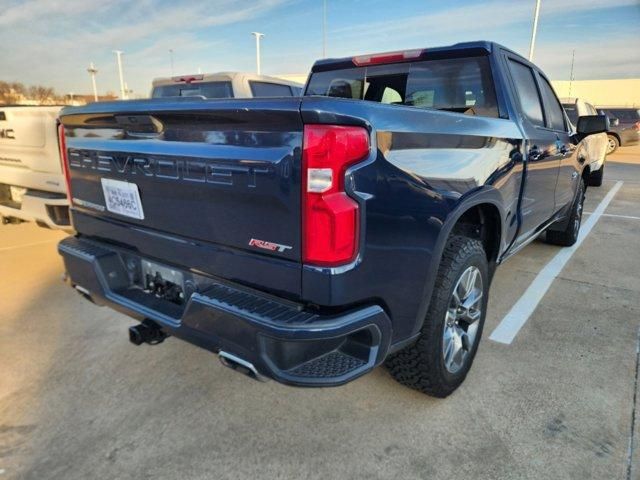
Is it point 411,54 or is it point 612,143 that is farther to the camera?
point 612,143

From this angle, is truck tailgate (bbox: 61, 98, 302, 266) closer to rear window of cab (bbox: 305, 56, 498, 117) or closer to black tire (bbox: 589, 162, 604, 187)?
rear window of cab (bbox: 305, 56, 498, 117)

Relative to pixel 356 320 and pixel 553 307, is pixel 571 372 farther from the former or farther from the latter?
pixel 356 320

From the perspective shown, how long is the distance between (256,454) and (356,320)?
94cm

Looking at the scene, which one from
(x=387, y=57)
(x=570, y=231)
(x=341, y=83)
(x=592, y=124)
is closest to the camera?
(x=387, y=57)

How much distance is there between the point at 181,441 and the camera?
2.30m

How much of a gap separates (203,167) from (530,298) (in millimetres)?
3202

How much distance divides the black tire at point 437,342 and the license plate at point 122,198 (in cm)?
149

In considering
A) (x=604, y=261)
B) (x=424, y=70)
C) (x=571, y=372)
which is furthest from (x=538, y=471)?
(x=604, y=261)

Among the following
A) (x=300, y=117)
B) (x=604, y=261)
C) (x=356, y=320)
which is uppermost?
(x=300, y=117)

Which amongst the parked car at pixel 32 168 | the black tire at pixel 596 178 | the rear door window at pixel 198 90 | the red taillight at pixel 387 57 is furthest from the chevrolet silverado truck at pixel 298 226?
the black tire at pixel 596 178

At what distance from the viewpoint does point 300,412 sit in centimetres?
253

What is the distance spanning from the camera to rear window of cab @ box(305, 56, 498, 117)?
3.13 meters

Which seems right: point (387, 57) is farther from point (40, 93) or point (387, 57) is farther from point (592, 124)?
point (40, 93)

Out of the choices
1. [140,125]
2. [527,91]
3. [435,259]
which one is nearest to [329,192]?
[435,259]
